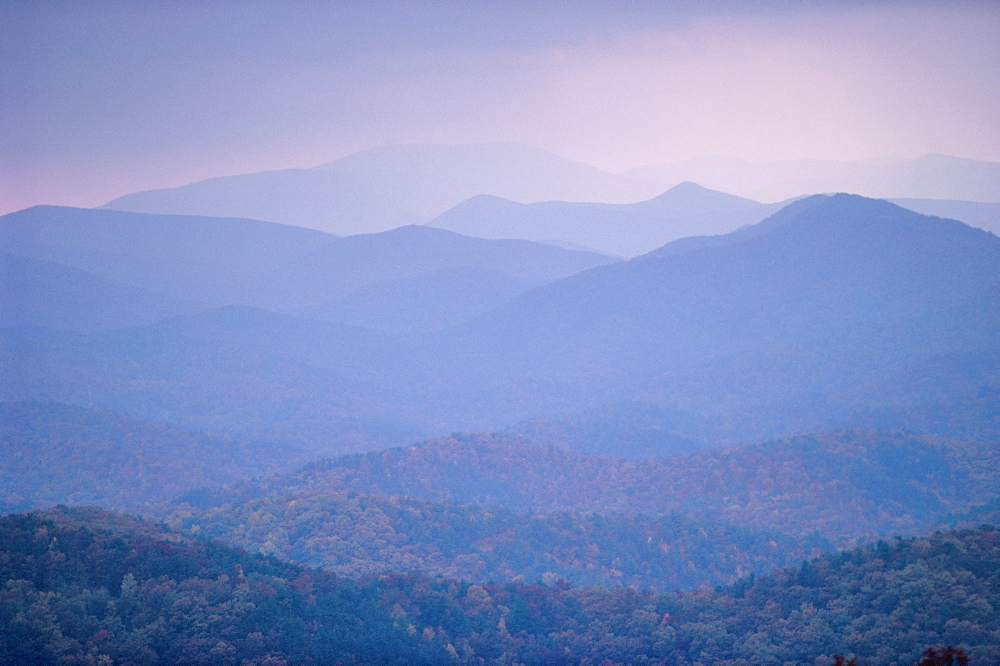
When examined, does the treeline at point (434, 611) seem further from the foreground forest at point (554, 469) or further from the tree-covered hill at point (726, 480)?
the tree-covered hill at point (726, 480)

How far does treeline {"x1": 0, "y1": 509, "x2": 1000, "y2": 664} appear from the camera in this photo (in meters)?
31.2

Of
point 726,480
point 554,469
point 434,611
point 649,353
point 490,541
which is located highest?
point 649,353

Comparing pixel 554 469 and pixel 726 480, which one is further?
pixel 554 469

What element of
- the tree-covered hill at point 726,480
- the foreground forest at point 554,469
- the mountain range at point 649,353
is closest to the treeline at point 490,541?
the foreground forest at point 554,469

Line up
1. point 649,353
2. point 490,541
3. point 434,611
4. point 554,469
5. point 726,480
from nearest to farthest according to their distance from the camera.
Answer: point 434,611
point 490,541
point 726,480
point 554,469
point 649,353

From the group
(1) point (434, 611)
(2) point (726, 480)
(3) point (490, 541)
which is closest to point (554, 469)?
(2) point (726, 480)

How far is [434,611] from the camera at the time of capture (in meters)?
40.2

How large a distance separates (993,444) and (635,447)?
35842 millimetres

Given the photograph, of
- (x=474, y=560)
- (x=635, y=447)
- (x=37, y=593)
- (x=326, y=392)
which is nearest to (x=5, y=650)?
(x=37, y=593)

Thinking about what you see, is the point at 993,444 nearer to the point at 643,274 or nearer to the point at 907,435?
the point at 907,435

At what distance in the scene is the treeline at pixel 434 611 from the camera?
31234mm

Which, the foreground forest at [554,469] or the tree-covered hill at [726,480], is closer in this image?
the foreground forest at [554,469]

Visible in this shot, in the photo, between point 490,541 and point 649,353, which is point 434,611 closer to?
point 490,541

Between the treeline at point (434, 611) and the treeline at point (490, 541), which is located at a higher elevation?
the treeline at point (434, 611)
